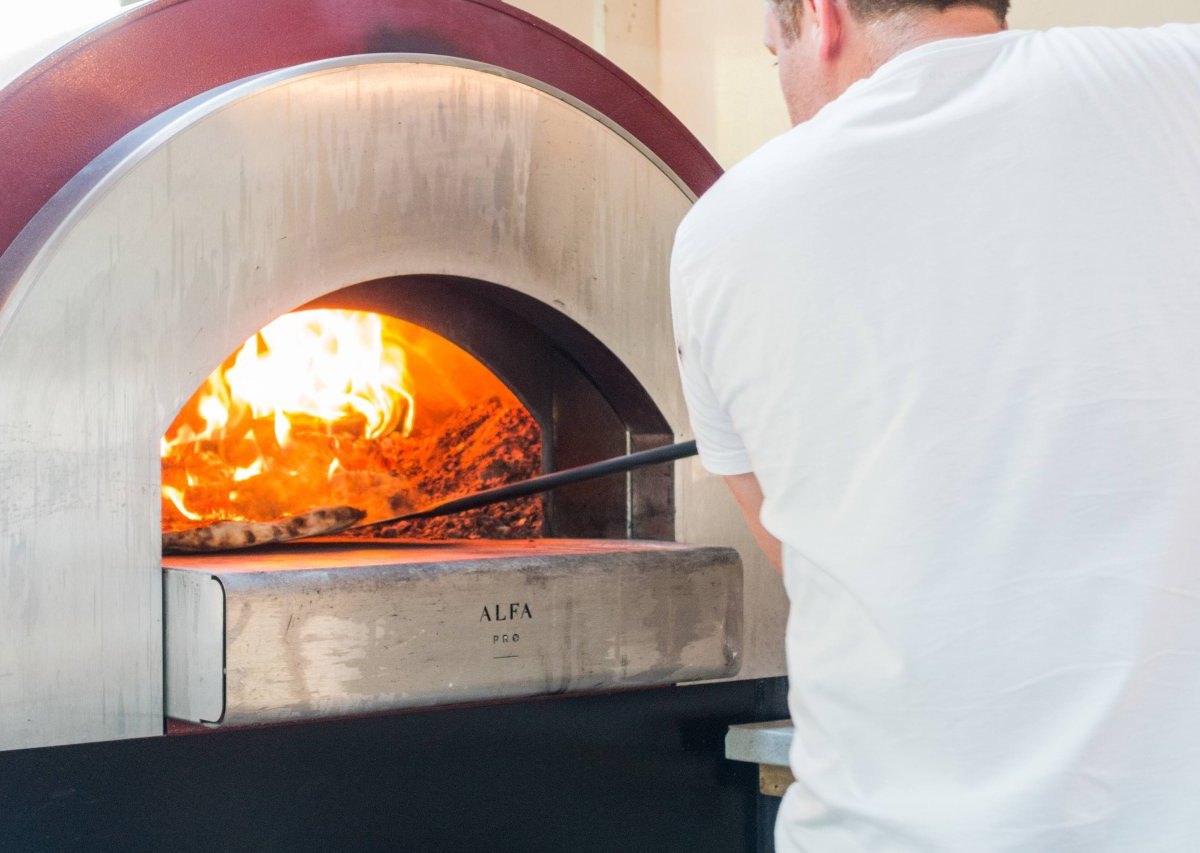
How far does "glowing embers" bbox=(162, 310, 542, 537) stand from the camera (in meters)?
1.46

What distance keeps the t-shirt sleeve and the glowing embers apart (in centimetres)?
70

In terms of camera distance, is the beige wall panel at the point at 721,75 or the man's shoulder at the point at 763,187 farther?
the beige wall panel at the point at 721,75

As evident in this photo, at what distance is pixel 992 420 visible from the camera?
718 millimetres

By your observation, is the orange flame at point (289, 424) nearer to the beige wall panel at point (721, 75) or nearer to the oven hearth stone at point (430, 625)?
the oven hearth stone at point (430, 625)

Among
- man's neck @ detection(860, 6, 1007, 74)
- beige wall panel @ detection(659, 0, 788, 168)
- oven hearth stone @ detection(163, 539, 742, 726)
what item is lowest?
oven hearth stone @ detection(163, 539, 742, 726)

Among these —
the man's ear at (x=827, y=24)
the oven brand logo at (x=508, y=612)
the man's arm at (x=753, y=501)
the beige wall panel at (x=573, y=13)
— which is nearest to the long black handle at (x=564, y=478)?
the oven brand logo at (x=508, y=612)

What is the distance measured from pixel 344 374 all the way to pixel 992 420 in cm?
102

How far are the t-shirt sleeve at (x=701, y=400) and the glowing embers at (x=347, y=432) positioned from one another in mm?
705

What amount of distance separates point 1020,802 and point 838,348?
0.25m

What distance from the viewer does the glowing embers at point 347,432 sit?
146 centimetres

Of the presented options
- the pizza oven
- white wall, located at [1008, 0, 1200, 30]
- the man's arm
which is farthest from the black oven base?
white wall, located at [1008, 0, 1200, 30]

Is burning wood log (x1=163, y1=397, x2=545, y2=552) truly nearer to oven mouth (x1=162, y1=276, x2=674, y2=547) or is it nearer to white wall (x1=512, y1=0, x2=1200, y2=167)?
oven mouth (x1=162, y1=276, x2=674, y2=547)

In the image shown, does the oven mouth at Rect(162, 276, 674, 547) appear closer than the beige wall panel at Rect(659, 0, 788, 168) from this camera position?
Yes

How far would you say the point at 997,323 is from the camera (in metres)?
0.72
